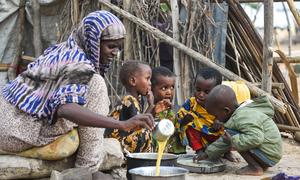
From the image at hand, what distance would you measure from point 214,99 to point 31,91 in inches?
65.5

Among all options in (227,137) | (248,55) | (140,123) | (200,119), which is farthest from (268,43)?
(140,123)

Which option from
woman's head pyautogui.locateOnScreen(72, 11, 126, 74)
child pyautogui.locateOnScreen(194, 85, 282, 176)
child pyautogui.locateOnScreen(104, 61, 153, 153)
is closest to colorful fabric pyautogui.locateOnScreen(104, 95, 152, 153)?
child pyautogui.locateOnScreen(104, 61, 153, 153)

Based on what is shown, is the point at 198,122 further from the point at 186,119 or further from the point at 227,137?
the point at 227,137

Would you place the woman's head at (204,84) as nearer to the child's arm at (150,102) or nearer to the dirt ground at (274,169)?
the child's arm at (150,102)

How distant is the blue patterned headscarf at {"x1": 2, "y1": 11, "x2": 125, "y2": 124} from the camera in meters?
4.23

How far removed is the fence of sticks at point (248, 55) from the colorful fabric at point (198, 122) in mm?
1446

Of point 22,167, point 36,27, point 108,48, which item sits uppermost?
point 36,27

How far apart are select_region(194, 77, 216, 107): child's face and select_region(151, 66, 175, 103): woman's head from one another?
0.78ft

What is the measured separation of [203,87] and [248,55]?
1706mm

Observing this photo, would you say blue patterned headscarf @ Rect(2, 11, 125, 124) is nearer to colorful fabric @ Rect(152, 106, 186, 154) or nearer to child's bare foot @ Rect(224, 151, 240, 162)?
colorful fabric @ Rect(152, 106, 186, 154)

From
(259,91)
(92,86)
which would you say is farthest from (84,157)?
(259,91)

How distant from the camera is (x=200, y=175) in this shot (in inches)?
225

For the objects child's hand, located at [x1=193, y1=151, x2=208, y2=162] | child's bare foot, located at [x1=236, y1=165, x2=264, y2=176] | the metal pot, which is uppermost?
the metal pot

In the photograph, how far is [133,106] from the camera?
17.8 ft
